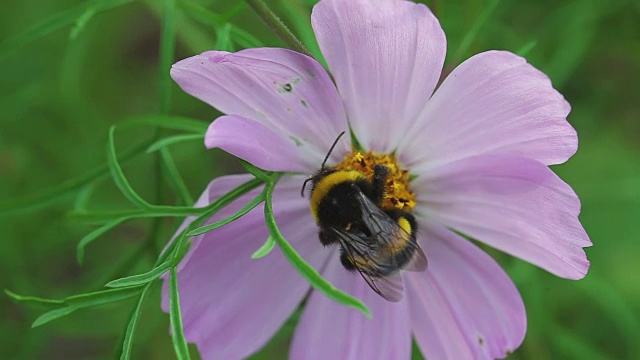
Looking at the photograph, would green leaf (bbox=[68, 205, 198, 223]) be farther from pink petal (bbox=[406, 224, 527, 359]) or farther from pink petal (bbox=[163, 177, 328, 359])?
pink petal (bbox=[406, 224, 527, 359])

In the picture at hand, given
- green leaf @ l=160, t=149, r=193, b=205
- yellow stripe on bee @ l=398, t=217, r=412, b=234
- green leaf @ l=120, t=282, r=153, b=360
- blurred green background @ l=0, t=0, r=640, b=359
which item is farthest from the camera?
blurred green background @ l=0, t=0, r=640, b=359

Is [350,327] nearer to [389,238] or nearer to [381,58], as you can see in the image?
[389,238]

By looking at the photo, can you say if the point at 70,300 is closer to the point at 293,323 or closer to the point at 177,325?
the point at 177,325

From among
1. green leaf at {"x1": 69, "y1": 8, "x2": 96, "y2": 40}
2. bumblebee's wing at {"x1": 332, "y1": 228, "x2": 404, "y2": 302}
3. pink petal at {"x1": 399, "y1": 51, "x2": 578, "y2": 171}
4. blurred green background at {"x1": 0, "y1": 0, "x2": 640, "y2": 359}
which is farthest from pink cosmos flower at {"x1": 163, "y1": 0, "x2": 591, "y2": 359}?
blurred green background at {"x1": 0, "y1": 0, "x2": 640, "y2": 359}

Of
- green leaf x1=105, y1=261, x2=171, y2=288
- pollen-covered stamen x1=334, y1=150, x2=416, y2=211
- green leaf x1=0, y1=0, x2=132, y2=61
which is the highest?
green leaf x1=0, y1=0, x2=132, y2=61

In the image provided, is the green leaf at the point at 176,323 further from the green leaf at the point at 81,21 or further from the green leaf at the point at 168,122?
the green leaf at the point at 81,21
